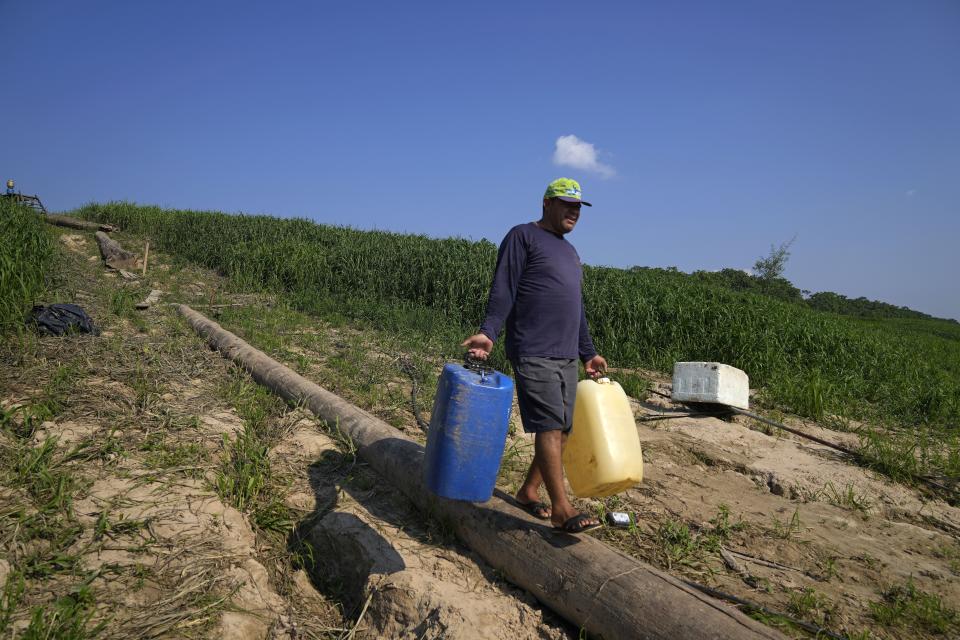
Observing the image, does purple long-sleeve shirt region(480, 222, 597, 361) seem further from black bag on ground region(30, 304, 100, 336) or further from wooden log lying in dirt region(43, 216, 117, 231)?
wooden log lying in dirt region(43, 216, 117, 231)

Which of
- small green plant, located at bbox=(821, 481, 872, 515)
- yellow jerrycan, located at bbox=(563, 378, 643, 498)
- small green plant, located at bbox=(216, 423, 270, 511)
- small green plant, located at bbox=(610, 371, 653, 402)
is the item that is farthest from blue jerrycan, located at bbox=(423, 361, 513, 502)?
small green plant, located at bbox=(610, 371, 653, 402)

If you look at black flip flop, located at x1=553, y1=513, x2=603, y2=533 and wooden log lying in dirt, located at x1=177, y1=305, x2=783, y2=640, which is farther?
black flip flop, located at x1=553, y1=513, x2=603, y2=533

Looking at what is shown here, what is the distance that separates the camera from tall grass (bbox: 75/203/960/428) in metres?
6.84

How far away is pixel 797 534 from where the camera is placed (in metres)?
3.28

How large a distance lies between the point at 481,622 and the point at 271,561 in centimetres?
122

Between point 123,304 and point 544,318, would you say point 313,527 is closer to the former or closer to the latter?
point 544,318

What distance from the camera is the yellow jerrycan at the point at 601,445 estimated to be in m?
2.58

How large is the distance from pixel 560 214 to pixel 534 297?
0.45 meters

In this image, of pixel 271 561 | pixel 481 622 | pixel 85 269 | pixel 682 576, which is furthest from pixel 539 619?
pixel 85 269

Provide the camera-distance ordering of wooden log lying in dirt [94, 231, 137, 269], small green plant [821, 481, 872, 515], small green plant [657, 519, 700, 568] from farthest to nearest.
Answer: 1. wooden log lying in dirt [94, 231, 137, 269]
2. small green plant [821, 481, 872, 515]
3. small green plant [657, 519, 700, 568]

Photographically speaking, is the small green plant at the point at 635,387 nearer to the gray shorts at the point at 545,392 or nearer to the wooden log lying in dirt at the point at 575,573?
the wooden log lying in dirt at the point at 575,573

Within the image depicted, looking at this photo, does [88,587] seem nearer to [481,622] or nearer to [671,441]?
[481,622]

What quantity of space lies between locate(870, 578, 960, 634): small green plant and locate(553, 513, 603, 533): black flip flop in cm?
134

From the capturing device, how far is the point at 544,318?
8.89 ft
